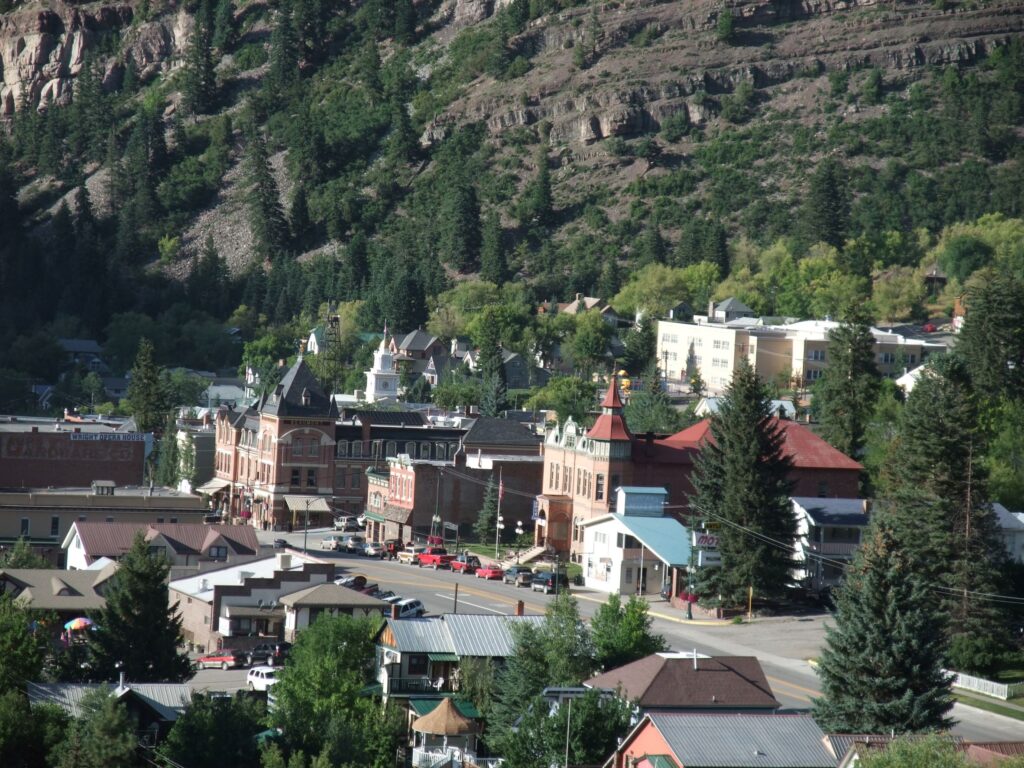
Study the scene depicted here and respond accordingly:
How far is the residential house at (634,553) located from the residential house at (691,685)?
22.5 meters

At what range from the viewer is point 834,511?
3492 inches

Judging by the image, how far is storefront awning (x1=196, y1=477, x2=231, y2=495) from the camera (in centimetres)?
12156

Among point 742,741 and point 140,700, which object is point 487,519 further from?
point 742,741

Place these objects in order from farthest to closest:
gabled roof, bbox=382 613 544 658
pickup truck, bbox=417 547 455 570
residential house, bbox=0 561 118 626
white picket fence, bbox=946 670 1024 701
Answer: pickup truck, bbox=417 547 455 570 < residential house, bbox=0 561 118 626 < white picket fence, bbox=946 670 1024 701 < gabled roof, bbox=382 613 544 658

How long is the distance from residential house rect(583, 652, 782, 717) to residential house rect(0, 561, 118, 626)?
23.4m

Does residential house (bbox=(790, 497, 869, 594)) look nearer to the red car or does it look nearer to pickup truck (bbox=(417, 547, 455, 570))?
the red car

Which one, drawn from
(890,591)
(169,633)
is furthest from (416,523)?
(890,591)

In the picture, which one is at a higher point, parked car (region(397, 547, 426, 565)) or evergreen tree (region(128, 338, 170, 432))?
evergreen tree (region(128, 338, 170, 432))

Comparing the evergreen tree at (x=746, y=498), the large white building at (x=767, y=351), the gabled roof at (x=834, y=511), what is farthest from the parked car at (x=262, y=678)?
the large white building at (x=767, y=351)

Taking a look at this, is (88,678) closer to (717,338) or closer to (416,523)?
(416,523)

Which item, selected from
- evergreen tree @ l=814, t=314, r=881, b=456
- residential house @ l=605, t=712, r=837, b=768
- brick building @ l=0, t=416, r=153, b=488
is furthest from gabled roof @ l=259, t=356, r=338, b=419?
residential house @ l=605, t=712, r=837, b=768

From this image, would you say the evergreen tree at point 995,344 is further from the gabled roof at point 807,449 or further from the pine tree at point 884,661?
the pine tree at point 884,661

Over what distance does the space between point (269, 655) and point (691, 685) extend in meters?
18.4

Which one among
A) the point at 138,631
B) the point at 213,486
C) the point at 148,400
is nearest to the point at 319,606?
the point at 138,631
